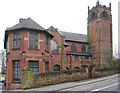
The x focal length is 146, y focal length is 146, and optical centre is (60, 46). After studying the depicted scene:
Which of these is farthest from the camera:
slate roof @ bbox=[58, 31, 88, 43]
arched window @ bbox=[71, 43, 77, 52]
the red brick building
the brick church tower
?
slate roof @ bbox=[58, 31, 88, 43]

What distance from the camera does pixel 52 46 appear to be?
29.4m

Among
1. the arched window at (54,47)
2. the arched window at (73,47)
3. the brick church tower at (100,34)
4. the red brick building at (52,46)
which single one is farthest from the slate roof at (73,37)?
the arched window at (54,47)

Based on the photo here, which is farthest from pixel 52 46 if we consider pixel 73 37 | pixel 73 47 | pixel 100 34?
pixel 100 34

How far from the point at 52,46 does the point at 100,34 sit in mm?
15246

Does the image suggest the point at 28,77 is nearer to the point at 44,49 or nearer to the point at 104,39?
the point at 44,49

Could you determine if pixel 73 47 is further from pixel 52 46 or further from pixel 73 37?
pixel 52 46

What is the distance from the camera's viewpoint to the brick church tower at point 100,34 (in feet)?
122

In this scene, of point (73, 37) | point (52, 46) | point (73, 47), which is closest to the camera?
point (52, 46)

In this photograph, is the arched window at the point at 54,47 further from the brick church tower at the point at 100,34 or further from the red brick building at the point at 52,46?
the brick church tower at the point at 100,34

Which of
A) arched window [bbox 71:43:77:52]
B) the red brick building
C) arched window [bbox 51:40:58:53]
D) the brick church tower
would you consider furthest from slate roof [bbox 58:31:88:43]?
arched window [bbox 51:40:58:53]

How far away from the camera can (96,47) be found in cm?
3794

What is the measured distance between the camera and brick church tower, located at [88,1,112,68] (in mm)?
37312

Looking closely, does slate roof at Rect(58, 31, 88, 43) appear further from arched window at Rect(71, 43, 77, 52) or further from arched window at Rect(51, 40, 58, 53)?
arched window at Rect(51, 40, 58, 53)

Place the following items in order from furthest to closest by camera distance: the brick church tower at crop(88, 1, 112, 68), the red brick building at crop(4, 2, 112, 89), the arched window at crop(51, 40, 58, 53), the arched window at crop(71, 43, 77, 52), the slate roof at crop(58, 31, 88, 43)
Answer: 1. the slate roof at crop(58, 31, 88, 43)
2. the arched window at crop(71, 43, 77, 52)
3. the brick church tower at crop(88, 1, 112, 68)
4. the arched window at crop(51, 40, 58, 53)
5. the red brick building at crop(4, 2, 112, 89)
